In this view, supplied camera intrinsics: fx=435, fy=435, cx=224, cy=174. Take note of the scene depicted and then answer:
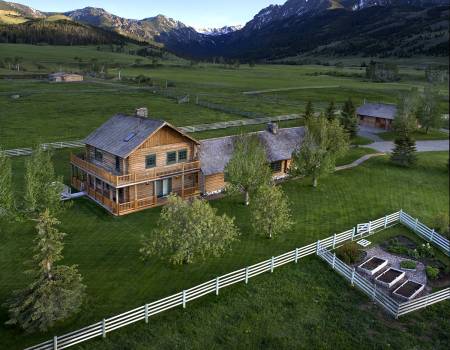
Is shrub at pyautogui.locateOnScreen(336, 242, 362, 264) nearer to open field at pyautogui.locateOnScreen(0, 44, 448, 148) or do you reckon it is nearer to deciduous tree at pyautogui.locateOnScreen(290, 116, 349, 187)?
deciduous tree at pyautogui.locateOnScreen(290, 116, 349, 187)

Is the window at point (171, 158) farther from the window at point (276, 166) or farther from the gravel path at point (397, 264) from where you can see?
the gravel path at point (397, 264)

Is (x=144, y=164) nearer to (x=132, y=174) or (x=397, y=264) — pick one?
(x=132, y=174)

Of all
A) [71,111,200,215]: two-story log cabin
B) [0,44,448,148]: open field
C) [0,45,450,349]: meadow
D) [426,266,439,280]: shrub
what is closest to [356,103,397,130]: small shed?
[0,44,448,148]: open field

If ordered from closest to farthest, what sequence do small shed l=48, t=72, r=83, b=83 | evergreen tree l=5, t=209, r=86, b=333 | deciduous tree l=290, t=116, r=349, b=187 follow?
evergreen tree l=5, t=209, r=86, b=333
deciduous tree l=290, t=116, r=349, b=187
small shed l=48, t=72, r=83, b=83

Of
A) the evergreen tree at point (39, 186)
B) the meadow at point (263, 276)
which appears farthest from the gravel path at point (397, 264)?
the evergreen tree at point (39, 186)

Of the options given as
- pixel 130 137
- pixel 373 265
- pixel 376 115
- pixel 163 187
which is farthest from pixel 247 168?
pixel 376 115

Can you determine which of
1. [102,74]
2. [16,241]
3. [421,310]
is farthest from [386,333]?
[102,74]

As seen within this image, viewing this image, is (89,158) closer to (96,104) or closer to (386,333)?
(386,333)
